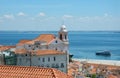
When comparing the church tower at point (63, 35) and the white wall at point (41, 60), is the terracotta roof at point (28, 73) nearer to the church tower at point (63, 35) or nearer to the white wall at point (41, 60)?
the white wall at point (41, 60)

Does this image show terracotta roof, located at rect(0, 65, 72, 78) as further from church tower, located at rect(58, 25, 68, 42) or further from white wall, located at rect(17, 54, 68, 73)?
church tower, located at rect(58, 25, 68, 42)

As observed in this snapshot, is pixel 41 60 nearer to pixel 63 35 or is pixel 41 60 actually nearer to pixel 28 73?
pixel 63 35

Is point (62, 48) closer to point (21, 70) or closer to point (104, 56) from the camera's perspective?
point (21, 70)

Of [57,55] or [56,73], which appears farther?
[57,55]

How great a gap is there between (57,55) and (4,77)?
40779 mm

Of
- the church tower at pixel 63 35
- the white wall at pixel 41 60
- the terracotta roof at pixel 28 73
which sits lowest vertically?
the white wall at pixel 41 60

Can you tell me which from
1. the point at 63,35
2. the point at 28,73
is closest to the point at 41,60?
the point at 63,35

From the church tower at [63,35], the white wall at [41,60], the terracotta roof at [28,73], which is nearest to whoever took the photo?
the terracotta roof at [28,73]

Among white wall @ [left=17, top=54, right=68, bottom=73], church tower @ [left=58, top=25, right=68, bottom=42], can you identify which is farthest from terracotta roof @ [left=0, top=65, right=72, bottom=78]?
church tower @ [left=58, top=25, right=68, bottom=42]

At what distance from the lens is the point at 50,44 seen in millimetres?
59344

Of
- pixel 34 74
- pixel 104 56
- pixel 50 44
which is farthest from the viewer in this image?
pixel 104 56

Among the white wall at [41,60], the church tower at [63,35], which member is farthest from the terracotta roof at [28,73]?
the church tower at [63,35]

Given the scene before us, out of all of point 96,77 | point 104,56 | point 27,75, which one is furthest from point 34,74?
point 104,56

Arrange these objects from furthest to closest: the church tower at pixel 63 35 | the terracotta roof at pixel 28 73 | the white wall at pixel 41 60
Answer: the church tower at pixel 63 35 → the white wall at pixel 41 60 → the terracotta roof at pixel 28 73
